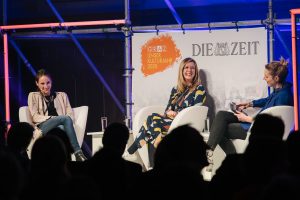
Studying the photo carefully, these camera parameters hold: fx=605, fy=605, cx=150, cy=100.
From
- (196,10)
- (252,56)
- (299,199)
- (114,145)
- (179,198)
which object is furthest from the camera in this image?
(196,10)

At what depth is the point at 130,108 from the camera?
675cm

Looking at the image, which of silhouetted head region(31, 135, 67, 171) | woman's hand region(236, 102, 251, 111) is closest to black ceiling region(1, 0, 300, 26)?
woman's hand region(236, 102, 251, 111)

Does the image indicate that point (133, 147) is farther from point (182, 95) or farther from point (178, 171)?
point (178, 171)

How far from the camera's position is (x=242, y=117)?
5.81 metres

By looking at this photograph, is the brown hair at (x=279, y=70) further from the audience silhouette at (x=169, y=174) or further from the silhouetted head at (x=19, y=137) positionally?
the silhouetted head at (x=19, y=137)

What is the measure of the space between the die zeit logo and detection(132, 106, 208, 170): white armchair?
2.14 ft

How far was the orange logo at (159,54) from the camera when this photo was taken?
21.6 ft

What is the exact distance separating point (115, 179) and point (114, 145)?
741 mm

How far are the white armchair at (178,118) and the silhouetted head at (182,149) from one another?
10.1ft

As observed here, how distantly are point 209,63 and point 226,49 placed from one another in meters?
0.23

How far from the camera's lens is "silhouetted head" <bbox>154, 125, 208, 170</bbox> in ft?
8.26

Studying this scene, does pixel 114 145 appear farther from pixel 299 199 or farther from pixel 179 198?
pixel 299 199

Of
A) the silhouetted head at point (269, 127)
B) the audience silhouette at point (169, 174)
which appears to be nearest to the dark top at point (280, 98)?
the silhouetted head at point (269, 127)

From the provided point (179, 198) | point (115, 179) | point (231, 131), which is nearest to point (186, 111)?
point (231, 131)
